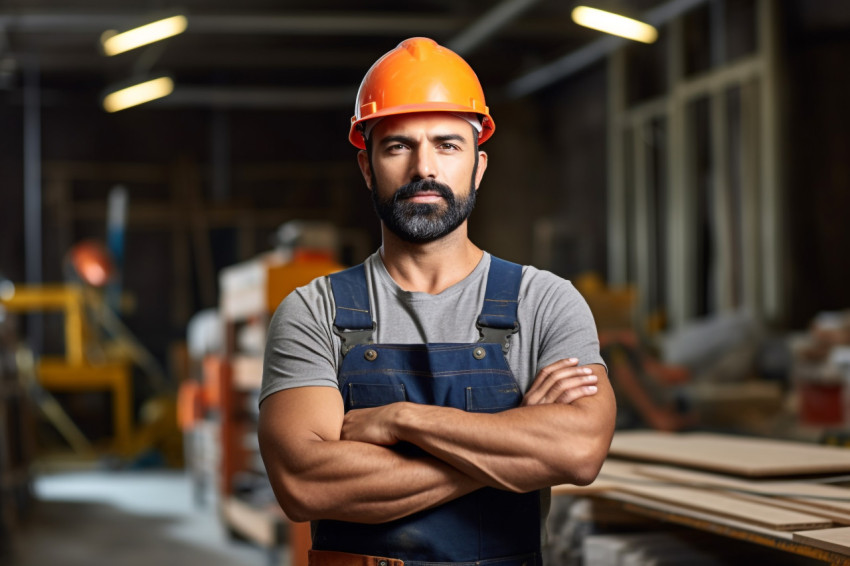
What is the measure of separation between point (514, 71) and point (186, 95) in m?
5.35

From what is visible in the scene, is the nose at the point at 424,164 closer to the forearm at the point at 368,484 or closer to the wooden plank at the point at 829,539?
the forearm at the point at 368,484

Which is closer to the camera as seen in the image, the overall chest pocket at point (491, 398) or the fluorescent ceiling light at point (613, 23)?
the overall chest pocket at point (491, 398)

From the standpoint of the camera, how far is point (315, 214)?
16562 millimetres

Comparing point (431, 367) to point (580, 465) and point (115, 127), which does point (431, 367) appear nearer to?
point (580, 465)

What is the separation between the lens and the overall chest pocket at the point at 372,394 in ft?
7.04

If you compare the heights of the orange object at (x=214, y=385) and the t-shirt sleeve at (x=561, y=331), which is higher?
the t-shirt sleeve at (x=561, y=331)

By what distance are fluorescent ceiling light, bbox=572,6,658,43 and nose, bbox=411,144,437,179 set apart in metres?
5.96

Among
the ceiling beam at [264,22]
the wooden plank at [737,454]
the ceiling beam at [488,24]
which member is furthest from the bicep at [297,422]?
the ceiling beam at [264,22]

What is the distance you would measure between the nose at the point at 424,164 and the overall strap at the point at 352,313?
287 mm

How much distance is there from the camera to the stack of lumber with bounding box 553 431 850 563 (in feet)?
7.59

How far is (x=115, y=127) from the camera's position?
16422mm

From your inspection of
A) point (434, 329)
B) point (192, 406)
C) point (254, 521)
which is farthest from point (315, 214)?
point (434, 329)

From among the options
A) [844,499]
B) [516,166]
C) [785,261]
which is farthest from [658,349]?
[844,499]

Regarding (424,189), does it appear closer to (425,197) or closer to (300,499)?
(425,197)
